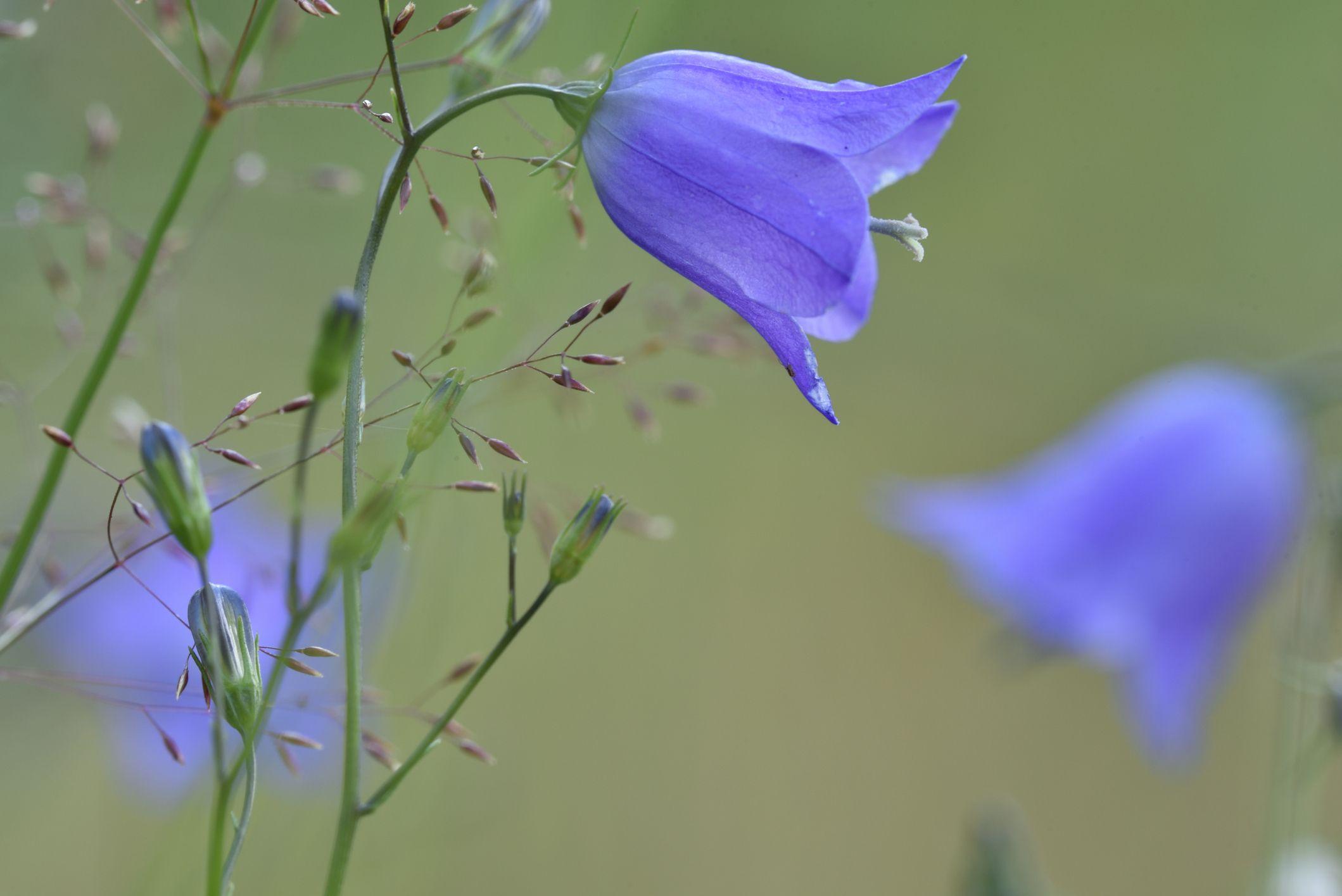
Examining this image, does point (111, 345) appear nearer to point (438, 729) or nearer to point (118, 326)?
point (118, 326)

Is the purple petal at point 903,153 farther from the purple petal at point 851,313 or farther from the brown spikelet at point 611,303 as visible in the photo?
the brown spikelet at point 611,303

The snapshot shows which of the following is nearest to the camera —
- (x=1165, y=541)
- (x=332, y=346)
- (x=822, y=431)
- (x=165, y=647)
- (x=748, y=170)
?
(x=332, y=346)

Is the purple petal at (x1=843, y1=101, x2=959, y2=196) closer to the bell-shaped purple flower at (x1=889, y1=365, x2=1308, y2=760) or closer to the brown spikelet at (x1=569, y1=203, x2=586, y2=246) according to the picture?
the brown spikelet at (x1=569, y1=203, x2=586, y2=246)

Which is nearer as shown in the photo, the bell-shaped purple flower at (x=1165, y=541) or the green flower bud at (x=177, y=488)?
the green flower bud at (x=177, y=488)

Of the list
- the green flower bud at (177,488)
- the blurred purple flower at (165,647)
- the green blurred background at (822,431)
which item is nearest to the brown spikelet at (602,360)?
the green flower bud at (177,488)

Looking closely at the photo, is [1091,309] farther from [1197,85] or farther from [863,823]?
[863,823]

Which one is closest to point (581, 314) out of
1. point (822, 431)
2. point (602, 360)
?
point (602, 360)
